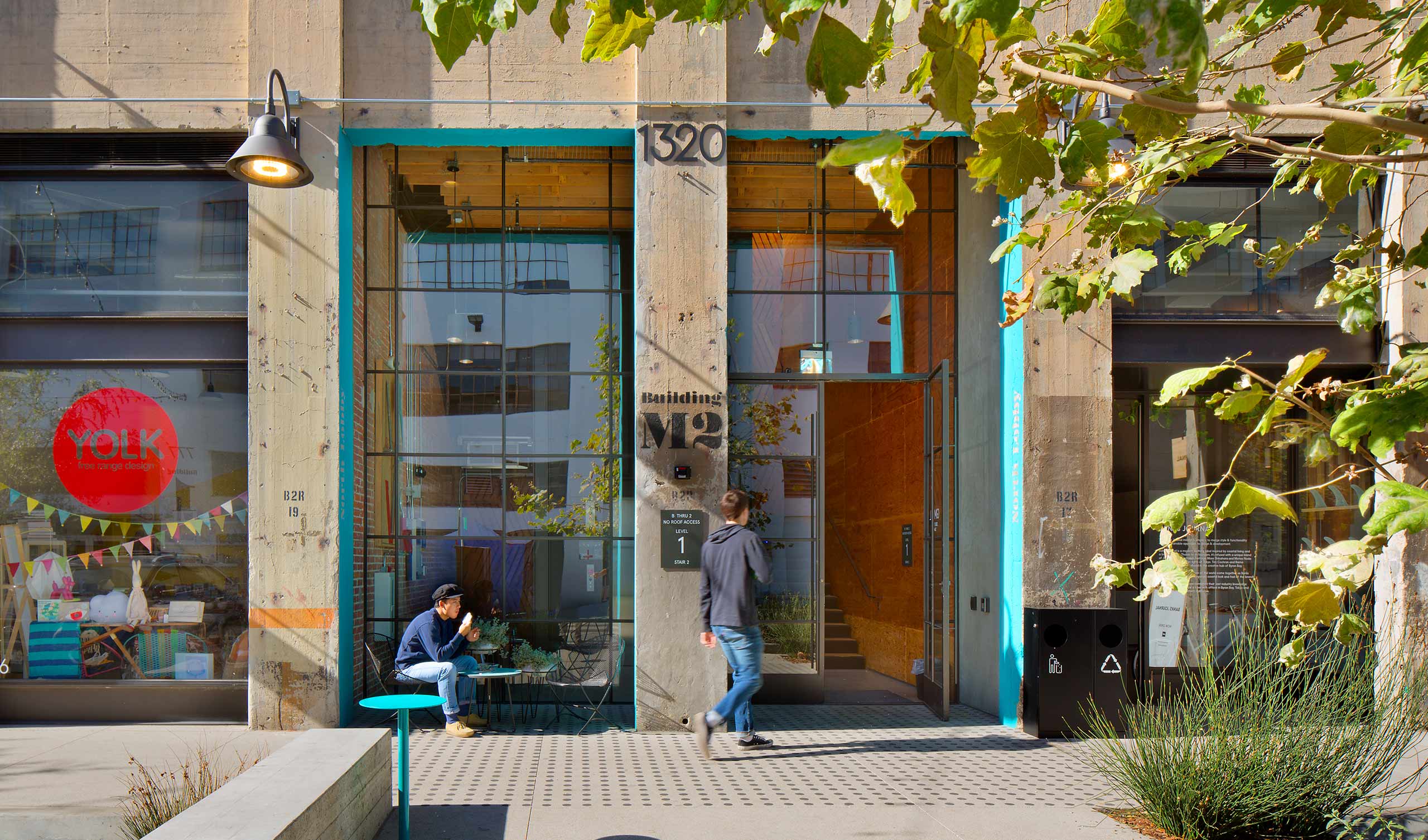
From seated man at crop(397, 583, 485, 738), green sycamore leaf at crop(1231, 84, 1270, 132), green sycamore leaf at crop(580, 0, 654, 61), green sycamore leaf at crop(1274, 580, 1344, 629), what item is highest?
green sycamore leaf at crop(1231, 84, 1270, 132)

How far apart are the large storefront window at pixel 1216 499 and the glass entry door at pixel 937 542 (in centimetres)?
164

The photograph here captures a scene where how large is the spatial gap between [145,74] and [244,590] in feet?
15.2

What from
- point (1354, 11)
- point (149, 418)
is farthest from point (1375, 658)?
point (149, 418)

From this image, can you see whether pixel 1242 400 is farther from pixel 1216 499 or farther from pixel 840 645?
pixel 840 645

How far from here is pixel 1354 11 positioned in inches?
145

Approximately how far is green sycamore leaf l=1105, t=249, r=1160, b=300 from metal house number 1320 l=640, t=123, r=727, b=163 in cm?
605

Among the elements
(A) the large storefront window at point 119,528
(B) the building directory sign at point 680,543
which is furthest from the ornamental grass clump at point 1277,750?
(A) the large storefront window at point 119,528

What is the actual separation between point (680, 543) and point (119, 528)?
497 cm

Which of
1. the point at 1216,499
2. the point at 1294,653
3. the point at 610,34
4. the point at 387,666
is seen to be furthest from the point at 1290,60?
the point at 387,666

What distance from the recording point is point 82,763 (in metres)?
7.56

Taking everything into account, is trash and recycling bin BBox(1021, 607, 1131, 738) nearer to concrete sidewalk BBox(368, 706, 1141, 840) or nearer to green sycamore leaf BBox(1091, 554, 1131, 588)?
concrete sidewalk BBox(368, 706, 1141, 840)

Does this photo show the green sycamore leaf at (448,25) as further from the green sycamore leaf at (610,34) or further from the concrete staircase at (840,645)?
the concrete staircase at (840,645)

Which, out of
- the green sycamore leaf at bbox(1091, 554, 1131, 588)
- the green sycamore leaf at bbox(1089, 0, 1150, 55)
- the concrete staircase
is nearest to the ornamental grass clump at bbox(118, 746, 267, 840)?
the green sycamore leaf at bbox(1091, 554, 1131, 588)

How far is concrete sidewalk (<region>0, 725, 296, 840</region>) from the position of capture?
594cm
